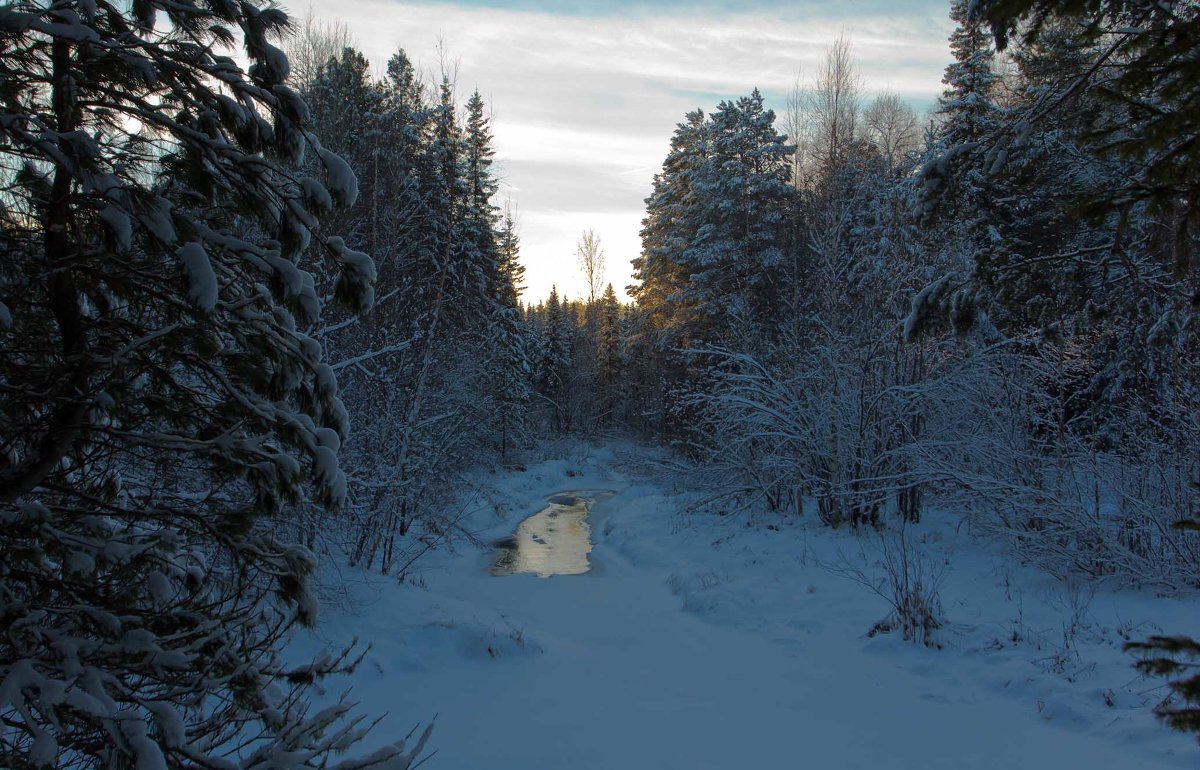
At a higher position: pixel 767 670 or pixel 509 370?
pixel 509 370

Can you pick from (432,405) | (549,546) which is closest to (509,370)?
(549,546)

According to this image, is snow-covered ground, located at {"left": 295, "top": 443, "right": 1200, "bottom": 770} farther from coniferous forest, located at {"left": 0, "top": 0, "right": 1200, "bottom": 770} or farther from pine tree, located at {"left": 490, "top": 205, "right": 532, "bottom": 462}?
pine tree, located at {"left": 490, "top": 205, "right": 532, "bottom": 462}

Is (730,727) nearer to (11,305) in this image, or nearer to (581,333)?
(11,305)

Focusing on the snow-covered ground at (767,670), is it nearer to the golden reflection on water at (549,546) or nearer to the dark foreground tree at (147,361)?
the golden reflection on water at (549,546)

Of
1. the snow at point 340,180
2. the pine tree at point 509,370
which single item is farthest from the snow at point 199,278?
the pine tree at point 509,370

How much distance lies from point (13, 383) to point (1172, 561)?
10.5 meters

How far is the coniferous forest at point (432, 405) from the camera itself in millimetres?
2592

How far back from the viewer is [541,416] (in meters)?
44.2

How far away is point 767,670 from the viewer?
23.2 feet

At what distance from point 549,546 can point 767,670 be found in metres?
9.42

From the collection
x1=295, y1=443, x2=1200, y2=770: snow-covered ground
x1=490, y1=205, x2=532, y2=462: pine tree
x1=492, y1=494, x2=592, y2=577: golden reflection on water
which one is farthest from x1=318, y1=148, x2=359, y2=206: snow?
x1=490, y1=205, x2=532, y2=462: pine tree

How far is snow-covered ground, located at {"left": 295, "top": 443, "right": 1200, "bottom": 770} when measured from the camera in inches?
204

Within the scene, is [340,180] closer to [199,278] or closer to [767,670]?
[199,278]

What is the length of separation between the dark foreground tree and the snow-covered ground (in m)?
3.08
